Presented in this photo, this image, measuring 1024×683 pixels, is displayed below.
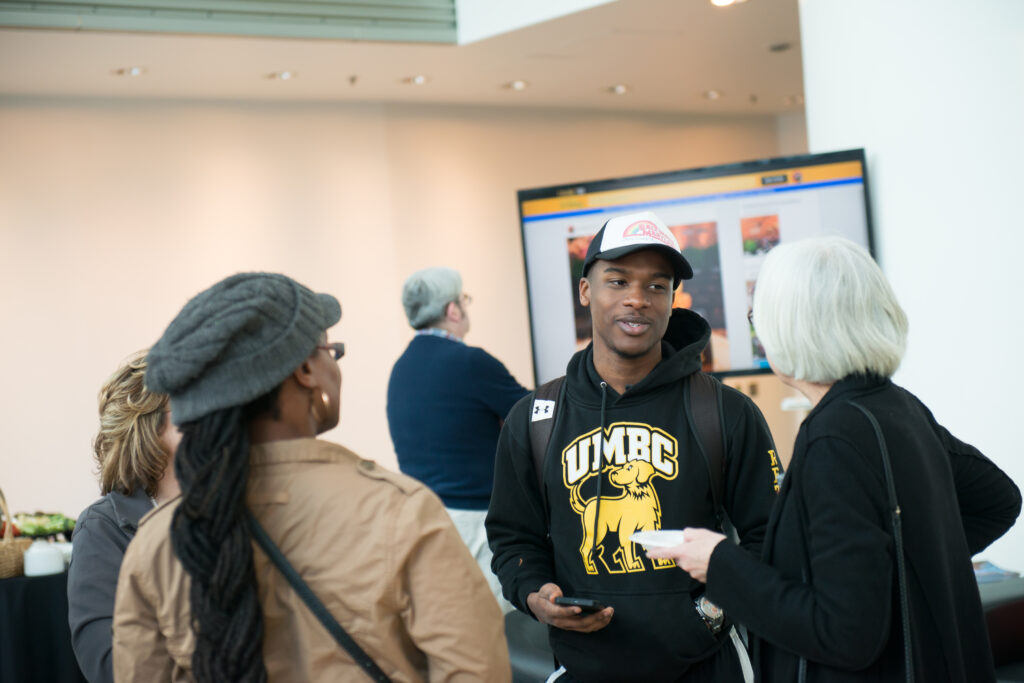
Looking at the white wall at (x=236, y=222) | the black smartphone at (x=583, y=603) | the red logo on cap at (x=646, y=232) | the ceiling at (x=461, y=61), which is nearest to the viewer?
the black smartphone at (x=583, y=603)

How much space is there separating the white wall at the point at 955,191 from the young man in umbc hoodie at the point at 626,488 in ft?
5.59

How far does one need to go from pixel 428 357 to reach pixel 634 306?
1660 mm

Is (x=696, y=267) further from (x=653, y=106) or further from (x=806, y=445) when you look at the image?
(x=653, y=106)

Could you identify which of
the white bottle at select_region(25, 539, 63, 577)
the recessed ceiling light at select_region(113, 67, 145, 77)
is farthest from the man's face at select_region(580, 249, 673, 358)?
the recessed ceiling light at select_region(113, 67, 145, 77)

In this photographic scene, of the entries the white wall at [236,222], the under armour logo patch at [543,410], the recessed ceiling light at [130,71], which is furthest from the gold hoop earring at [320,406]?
the white wall at [236,222]

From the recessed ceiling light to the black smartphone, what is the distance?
4883 mm

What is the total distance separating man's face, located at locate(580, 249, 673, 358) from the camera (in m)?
→ 2.04

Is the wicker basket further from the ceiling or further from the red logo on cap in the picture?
the ceiling

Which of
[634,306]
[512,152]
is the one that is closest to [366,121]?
[512,152]

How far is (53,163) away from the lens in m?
6.08

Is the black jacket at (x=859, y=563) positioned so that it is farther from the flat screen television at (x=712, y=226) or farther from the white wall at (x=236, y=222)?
the white wall at (x=236, y=222)

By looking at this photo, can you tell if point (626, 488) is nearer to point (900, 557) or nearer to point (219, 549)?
point (900, 557)

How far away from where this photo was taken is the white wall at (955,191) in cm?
331

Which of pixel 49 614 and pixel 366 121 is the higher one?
pixel 366 121
